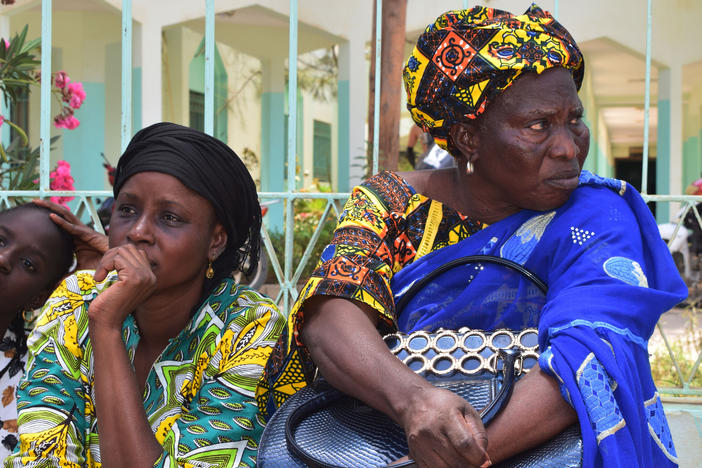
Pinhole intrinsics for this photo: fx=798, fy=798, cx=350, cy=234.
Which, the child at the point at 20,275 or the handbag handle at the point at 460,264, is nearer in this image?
the handbag handle at the point at 460,264

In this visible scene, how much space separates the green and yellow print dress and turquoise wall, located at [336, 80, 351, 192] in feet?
22.1

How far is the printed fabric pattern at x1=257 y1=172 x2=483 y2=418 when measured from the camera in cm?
186

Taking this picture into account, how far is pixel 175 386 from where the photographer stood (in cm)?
209

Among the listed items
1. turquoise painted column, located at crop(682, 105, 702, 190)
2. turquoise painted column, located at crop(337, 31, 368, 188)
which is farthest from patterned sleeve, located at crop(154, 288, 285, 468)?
turquoise painted column, located at crop(682, 105, 702, 190)

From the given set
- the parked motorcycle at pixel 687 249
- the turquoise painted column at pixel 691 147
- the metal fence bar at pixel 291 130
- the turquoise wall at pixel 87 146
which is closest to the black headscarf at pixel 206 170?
the metal fence bar at pixel 291 130

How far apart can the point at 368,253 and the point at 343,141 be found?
8.09 meters

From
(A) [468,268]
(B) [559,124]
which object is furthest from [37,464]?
(B) [559,124]

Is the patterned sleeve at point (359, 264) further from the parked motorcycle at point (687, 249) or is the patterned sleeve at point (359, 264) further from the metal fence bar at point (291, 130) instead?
the parked motorcycle at point (687, 249)

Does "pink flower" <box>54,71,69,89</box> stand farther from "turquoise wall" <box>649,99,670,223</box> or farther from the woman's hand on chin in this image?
"turquoise wall" <box>649,99,670,223</box>

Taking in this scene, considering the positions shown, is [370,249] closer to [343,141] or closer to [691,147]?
[343,141]

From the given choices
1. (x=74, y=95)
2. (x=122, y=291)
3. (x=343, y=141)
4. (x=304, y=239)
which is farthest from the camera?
(x=343, y=141)

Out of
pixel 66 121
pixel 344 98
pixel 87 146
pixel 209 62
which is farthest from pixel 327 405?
pixel 344 98

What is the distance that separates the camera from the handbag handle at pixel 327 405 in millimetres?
1492

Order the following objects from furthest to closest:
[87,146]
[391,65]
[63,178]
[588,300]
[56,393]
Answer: [87,146] < [391,65] < [63,178] < [56,393] < [588,300]
